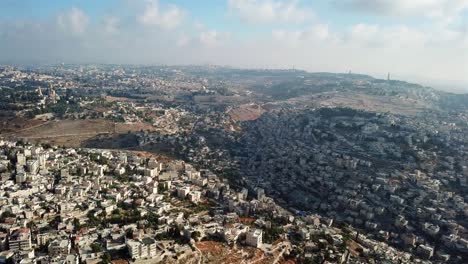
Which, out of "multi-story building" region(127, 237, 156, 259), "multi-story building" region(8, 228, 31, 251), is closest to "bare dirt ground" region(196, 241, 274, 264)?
"multi-story building" region(127, 237, 156, 259)

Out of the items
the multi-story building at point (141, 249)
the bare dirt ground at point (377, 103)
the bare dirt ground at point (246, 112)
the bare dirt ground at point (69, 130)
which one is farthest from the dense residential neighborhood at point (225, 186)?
the bare dirt ground at point (377, 103)

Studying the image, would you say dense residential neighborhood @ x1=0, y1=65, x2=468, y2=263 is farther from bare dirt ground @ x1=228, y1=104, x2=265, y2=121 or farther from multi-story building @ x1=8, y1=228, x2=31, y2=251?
bare dirt ground @ x1=228, y1=104, x2=265, y2=121

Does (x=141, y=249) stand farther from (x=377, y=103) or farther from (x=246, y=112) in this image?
(x=377, y=103)

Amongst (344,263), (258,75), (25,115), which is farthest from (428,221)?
(258,75)

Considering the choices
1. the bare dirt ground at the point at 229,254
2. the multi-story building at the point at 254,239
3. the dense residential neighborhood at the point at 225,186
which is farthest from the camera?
the multi-story building at the point at 254,239

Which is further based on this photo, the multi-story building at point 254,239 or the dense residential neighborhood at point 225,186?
the multi-story building at point 254,239

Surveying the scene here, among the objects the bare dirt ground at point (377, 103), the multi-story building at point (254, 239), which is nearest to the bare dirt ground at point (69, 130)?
the multi-story building at point (254, 239)

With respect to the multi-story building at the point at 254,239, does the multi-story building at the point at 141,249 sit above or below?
above

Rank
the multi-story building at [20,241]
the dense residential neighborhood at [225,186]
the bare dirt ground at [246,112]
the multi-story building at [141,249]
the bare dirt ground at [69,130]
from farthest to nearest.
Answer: the bare dirt ground at [246,112] < the bare dirt ground at [69,130] < the dense residential neighborhood at [225,186] < the multi-story building at [141,249] < the multi-story building at [20,241]

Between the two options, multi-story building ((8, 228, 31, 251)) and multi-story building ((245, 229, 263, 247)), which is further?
multi-story building ((245, 229, 263, 247))

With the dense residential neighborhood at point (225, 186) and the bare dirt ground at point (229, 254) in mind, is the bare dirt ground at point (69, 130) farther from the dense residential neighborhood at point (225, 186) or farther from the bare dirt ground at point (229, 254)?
the bare dirt ground at point (229, 254)

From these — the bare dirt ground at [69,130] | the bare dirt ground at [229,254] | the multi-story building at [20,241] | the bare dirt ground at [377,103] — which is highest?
the bare dirt ground at [377,103]
